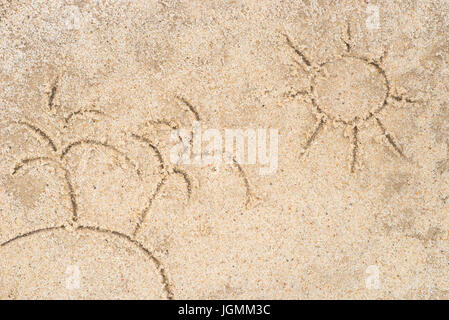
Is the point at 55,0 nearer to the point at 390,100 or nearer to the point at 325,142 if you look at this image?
the point at 325,142

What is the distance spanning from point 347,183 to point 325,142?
0.17 metres

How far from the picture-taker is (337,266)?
130cm

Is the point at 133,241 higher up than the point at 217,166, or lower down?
lower down

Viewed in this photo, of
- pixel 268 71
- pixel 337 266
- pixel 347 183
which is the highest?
pixel 268 71

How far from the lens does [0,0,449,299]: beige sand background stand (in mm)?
1283

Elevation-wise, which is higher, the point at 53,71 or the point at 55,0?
the point at 55,0

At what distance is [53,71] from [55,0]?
0.26m

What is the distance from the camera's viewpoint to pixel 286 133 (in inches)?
50.9

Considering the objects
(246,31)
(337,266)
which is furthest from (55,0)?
(337,266)

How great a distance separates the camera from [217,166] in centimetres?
129

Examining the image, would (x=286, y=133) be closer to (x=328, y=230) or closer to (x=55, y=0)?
(x=328, y=230)

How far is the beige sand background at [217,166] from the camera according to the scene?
4.21 feet

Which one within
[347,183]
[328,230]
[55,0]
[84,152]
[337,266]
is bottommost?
[337,266]
